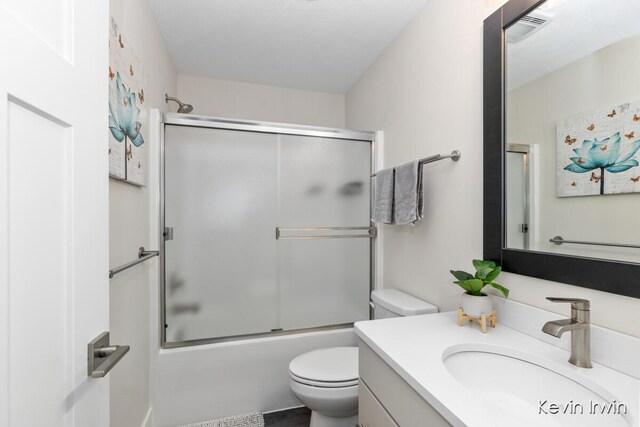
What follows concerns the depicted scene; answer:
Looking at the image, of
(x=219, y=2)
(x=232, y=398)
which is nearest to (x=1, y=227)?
(x=219, y=2)

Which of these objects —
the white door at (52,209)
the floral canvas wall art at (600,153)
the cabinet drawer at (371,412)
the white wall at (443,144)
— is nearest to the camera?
the white door at (52,209)

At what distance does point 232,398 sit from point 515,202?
1839 mm

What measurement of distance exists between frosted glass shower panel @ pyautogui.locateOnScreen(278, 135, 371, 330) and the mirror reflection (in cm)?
115

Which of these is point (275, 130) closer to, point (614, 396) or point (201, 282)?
point (201, 282)

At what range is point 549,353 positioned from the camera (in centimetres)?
86

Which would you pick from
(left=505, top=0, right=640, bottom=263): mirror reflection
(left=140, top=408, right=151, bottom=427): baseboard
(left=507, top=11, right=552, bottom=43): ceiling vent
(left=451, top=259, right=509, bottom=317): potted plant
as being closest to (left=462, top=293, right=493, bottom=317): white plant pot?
(left=451, top=259, right=509, bottom=317): potted plant

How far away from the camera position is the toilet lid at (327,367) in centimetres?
142

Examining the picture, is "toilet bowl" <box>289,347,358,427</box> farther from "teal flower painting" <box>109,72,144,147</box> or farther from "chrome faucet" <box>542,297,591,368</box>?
"teal flower painting" <box>109,72,144,147</box>

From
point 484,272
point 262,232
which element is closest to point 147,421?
point 262,232

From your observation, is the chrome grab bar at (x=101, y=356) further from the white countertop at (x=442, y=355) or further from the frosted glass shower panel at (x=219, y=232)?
the frosted glass shower panel at (x=219, y=232)

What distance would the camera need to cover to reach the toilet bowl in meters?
1.40

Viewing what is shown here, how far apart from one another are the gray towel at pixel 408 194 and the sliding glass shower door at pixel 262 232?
577 mm

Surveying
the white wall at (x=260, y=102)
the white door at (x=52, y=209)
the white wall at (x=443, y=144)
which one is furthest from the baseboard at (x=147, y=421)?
the white wall at (x=260, y=102)

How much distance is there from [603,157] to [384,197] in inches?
39.2
